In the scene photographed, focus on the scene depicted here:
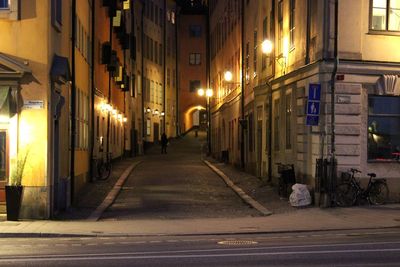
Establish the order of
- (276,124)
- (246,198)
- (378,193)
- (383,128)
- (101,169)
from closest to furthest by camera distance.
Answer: (378,193)
(383,128)
(246,198)
(276,124)
(101,169)

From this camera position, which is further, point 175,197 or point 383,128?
point 175,197

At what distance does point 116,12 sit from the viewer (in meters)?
34.5

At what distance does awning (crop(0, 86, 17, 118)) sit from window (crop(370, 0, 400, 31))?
10.4 meters

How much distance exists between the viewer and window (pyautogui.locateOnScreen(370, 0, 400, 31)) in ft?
64.2

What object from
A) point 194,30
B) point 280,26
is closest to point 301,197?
point 280,26

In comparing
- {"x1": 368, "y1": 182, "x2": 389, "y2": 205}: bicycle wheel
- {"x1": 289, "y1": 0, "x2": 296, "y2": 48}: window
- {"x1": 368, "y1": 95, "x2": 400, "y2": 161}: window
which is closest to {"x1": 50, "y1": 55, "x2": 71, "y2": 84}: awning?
{"x1": 289, "y1": 0, "x2": 296, "y2": 48}: window

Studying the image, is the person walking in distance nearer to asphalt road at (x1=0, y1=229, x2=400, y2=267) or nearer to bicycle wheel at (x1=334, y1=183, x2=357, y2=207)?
bicycle wheel at (x1=334, y1=183, x2=357, y2=207)

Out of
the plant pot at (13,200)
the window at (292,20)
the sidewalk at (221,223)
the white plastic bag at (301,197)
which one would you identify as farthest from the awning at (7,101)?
the window at (292,20)

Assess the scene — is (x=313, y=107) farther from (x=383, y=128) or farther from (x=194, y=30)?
(x=194, y=30)

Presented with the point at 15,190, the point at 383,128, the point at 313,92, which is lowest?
the point at 15,190

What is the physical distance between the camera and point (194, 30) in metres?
77.4

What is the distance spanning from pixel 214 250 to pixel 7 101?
24.4 ft

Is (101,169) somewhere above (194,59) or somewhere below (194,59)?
below

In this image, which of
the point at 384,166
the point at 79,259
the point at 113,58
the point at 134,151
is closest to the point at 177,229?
the point at 79,259
